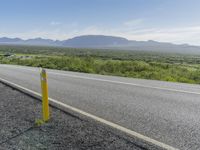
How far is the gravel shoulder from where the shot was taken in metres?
3.23

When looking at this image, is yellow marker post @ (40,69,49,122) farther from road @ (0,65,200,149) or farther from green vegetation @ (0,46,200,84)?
green vegetation @ (0,46,200,84)

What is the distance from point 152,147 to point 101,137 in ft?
2.79

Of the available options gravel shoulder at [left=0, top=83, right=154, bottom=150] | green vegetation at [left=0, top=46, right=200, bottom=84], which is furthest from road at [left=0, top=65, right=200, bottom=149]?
green vegetation at [left=0, top=46, right=200, bottom=84]

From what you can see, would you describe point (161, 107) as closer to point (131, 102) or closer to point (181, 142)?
point (131, 102)

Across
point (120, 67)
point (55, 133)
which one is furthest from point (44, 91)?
point (120, 67)

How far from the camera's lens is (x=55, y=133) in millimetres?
3691

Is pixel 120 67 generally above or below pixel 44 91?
below

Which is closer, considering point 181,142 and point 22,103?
point 181,142

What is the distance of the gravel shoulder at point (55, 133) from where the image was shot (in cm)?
323

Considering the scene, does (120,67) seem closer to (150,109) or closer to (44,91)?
(150,109)

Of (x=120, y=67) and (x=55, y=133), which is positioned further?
(x=120, y=67)

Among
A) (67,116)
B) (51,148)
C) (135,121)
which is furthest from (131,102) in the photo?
(51,148)

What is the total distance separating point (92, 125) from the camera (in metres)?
4.04

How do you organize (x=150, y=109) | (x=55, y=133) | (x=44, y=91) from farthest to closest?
(x=150, y=109), (x=44, y=91), (x=55, y=133)
